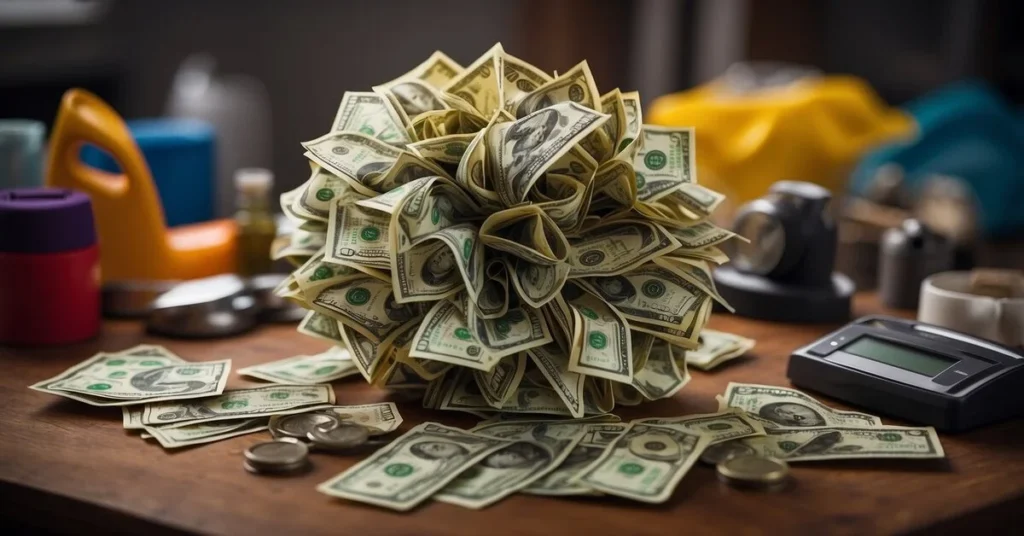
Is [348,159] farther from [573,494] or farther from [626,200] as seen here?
[573,494]

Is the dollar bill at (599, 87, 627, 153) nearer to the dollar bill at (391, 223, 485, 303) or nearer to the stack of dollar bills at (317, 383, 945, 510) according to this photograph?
the dollar bill at (391, 223, 485, 303)

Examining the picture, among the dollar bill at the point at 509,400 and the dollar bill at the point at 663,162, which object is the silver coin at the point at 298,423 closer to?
the dollar bill at the point at 509,400

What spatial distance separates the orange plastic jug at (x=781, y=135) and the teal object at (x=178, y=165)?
2.76ft

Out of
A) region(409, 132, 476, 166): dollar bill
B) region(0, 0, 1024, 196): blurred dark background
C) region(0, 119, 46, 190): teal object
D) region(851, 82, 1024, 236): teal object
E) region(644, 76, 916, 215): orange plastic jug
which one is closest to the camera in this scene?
region(409, 132, 476, 166): dollar bill

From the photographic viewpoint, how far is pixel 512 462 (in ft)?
3.09

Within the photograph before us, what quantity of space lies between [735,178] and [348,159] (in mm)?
1101

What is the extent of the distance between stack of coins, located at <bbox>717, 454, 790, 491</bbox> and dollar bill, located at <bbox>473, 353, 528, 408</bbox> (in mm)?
203

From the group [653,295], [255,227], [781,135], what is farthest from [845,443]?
[781,135]

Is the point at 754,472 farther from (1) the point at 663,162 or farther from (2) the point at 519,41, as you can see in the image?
(2) the point at 519,41

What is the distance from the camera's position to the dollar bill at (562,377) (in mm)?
1022

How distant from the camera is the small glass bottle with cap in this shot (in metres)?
1.49

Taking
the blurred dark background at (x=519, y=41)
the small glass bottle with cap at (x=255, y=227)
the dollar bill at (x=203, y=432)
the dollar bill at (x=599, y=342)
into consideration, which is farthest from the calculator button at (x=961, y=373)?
the blurred dark background at (x=519, y=41)

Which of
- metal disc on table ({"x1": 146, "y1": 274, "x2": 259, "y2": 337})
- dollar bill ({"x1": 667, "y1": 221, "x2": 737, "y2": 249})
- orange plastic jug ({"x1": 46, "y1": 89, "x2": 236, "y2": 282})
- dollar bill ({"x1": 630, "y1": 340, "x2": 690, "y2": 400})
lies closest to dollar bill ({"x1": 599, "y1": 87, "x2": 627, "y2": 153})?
dollar bill ({"x1": 667, "y1": 221, "x2": 737, "y2": 249})

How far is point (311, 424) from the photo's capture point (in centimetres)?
102
